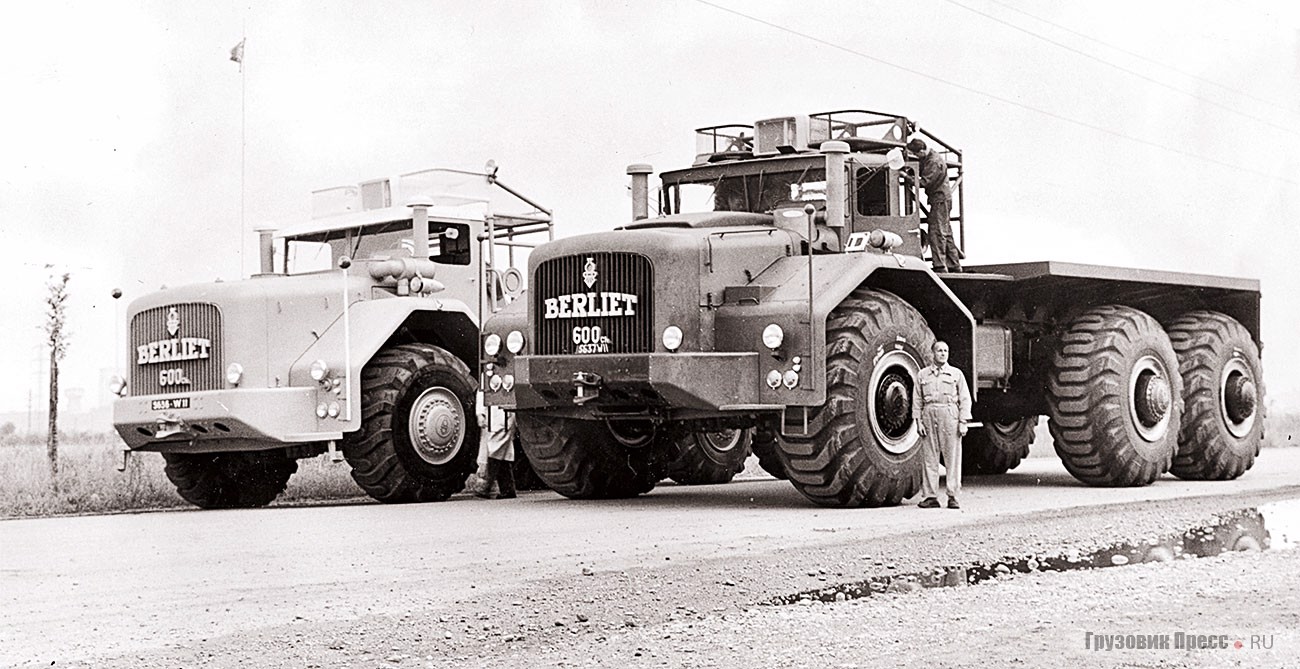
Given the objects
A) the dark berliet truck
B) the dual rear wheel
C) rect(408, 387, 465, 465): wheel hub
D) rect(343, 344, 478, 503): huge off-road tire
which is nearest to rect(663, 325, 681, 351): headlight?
the dark berliet truck

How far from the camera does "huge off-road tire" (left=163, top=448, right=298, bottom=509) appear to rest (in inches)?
695

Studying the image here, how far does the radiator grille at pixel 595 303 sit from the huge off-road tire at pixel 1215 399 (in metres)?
7.96

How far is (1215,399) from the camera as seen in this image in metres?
19.6

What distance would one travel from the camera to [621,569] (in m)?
9.79

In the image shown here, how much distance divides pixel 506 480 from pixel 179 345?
3666 mm

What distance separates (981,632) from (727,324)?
24.0 ft

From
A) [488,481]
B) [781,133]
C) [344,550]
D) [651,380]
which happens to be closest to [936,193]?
[781,133]

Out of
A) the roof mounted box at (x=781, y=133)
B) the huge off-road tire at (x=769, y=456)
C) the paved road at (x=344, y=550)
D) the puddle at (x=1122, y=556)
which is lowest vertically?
the puddle at (x=1122, y=556)

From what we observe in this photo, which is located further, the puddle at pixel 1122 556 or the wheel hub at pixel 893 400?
the wheel hub at pixel 893 400

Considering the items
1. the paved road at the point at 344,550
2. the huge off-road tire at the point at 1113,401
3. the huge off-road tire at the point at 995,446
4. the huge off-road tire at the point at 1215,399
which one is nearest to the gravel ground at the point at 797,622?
the paved road at the point at 344,550

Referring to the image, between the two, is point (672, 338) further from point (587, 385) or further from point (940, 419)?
point (940, 419)

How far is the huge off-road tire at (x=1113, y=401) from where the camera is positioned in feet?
59.2

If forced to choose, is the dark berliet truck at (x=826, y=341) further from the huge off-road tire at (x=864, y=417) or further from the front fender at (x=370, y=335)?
the front fender at (x=370, y=335)

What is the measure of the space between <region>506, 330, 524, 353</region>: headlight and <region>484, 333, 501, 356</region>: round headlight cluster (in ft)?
0.80
